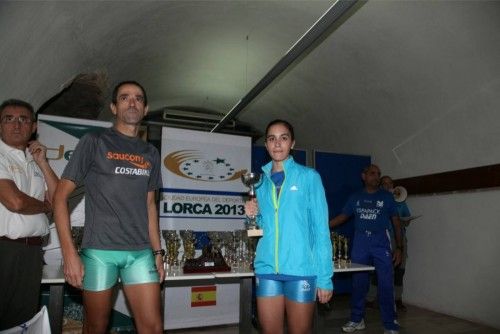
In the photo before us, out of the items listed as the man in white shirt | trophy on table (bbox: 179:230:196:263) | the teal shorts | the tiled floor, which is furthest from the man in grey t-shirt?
the tiled floor

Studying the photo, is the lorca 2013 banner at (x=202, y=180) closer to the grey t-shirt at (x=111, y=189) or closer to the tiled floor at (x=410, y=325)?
the tiled floor at (x=410, y=325)

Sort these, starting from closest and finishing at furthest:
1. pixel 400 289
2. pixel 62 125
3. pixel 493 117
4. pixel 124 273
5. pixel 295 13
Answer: pixel 124 273 → pixel 62 125 → pixel 493 117 → pixel 295 13 → pixel 400 289

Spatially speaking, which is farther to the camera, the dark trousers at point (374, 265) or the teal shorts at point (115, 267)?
the dark trousers at point (374, 265)

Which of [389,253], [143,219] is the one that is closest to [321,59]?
[389,253]

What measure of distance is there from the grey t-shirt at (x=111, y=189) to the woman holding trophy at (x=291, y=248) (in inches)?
27.9

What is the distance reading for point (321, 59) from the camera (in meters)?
5.67

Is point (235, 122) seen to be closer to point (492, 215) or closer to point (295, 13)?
point (295, 13)

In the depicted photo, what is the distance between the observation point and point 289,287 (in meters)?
2.13

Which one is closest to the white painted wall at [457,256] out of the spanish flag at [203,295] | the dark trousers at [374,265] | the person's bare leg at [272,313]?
the dark trousers at [374,265]

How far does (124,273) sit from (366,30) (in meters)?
4.19

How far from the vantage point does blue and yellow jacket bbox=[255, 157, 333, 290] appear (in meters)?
2.12

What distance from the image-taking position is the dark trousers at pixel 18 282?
2.18 m

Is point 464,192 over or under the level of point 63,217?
over

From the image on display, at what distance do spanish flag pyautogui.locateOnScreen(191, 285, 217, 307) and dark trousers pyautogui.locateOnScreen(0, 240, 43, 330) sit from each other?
7.01 ft
